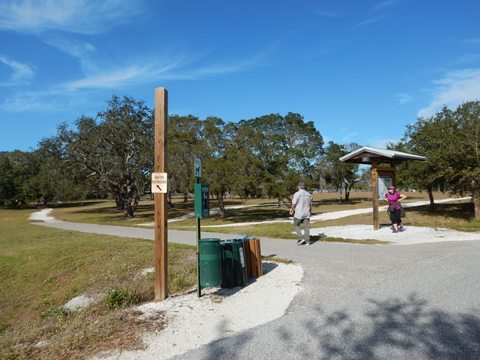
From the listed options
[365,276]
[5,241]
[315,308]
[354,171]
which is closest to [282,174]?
[5,241]

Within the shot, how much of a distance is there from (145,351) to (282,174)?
80.1ft

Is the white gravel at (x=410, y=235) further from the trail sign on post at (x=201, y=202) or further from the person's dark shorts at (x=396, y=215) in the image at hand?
the trail sign on post at (x=201, y=202)

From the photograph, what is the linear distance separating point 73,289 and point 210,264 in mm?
5164

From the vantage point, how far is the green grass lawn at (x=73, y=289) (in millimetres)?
4648

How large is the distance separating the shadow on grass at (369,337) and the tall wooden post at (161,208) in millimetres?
1941

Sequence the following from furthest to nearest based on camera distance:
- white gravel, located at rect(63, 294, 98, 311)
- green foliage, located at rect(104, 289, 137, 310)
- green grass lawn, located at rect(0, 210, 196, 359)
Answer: white gravel, located at rect(63, 294, 98, 311) < green foliage, located at rect(104, 289, 137, 310) < green grass lawn, located at rect(0, 210, 196, 359)

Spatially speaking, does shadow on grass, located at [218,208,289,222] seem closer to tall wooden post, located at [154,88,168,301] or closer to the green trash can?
the green trash can

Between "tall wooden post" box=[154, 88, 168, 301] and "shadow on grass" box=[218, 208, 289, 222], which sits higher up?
"tall wooden post" box=[154, 88, 168, 301]

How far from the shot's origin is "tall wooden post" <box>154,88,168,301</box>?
645cm

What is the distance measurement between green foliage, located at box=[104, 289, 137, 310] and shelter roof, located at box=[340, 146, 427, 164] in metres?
10.3

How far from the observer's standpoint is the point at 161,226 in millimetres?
6480

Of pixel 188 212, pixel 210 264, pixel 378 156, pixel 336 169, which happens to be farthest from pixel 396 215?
pixel 336 169

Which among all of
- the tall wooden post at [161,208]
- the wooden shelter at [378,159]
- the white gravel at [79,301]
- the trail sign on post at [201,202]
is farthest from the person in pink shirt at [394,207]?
the white gravel at [79,301]

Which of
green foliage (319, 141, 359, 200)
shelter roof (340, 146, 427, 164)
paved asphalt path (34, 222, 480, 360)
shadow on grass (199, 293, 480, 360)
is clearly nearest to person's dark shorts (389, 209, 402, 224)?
shelter roof (340, 146, 427, 164)
